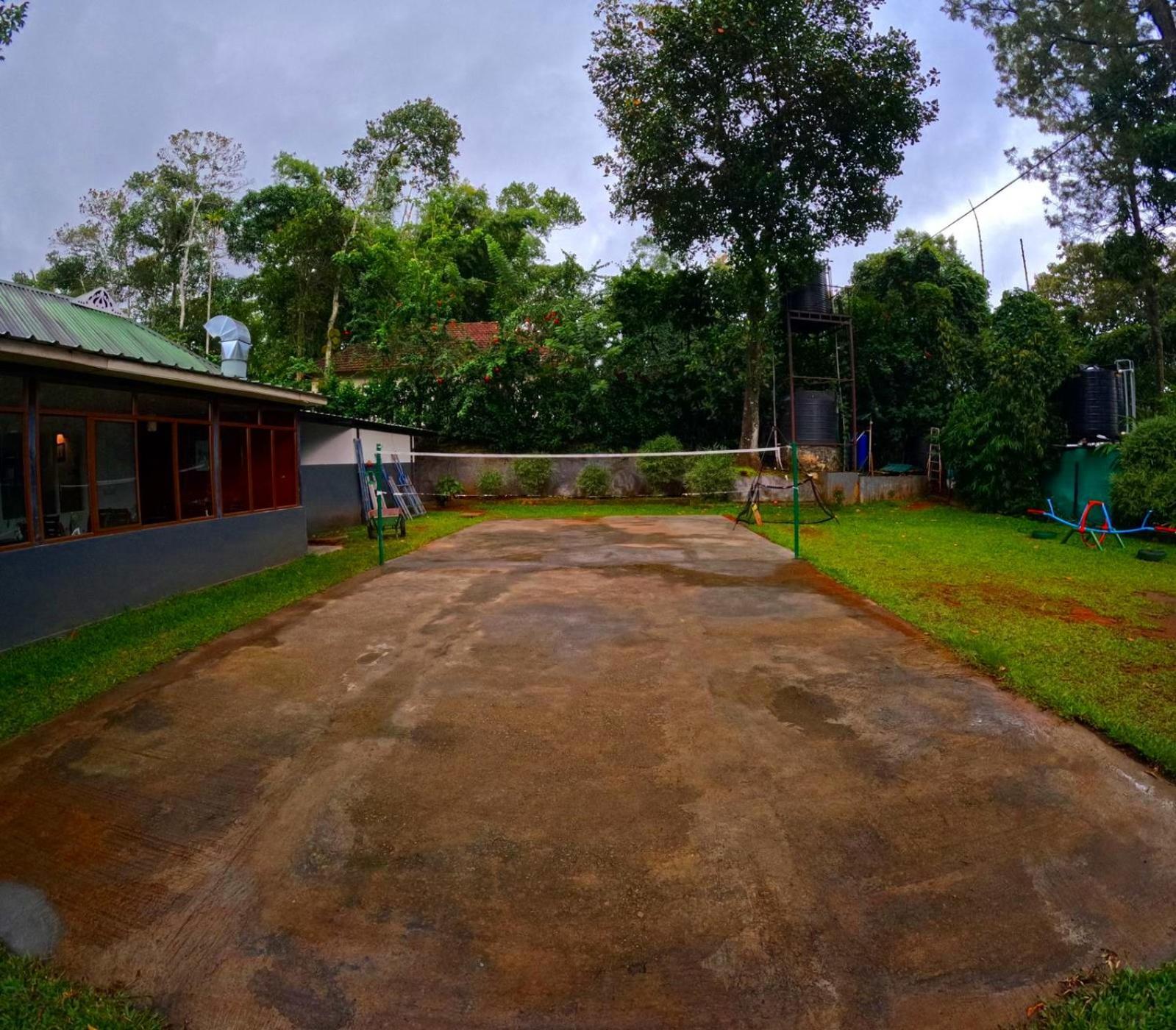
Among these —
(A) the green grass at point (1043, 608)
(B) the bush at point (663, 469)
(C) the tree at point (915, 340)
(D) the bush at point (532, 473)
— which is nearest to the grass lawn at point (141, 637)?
(A) the green grass at point (1043, 608)

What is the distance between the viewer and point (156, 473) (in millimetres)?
8531

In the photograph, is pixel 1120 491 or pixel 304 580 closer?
pixel 304 580

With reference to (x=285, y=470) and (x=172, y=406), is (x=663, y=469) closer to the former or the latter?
(x=285, y=470)

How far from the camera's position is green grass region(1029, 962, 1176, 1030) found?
7.00 feet

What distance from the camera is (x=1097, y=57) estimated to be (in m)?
17.1

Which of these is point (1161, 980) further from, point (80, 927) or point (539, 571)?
point (539, 571)

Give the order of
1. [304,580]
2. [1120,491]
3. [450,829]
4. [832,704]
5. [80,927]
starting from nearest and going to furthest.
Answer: [80,927], [450,829], [832,704], [304,580], [1120,491]

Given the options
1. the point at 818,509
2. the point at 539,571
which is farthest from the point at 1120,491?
the point at 539,571

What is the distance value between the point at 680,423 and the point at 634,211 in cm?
646

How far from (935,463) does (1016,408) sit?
4724 millimetres

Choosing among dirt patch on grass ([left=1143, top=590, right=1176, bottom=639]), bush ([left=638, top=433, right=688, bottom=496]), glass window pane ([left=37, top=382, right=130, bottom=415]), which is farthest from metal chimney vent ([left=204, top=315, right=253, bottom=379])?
dirt patch on grass ([left=1143, top=590, right=1176, bottom=639])

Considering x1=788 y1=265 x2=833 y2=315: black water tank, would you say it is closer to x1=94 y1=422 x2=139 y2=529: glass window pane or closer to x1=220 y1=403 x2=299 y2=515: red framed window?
x1=220 y1=403 x2=299 y2=515: red framed window

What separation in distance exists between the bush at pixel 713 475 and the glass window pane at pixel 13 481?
14868mm

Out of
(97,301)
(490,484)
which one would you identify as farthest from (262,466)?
(490,484)
